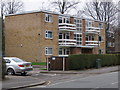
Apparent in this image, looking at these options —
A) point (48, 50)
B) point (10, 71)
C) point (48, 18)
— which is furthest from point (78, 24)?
point (10, 71)

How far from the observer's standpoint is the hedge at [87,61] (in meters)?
27.2

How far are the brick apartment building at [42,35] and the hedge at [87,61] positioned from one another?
701 cm

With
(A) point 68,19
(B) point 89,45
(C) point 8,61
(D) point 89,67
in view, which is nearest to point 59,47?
(A) point 68,19

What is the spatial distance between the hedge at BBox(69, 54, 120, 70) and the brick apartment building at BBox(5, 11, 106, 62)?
276 inches

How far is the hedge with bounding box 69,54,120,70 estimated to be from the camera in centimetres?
2723

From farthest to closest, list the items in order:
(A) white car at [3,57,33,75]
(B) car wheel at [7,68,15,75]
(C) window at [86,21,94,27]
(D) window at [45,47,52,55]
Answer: (C) window at [86,21,94,27] → (D) window at [45,47,52,55] → (B) car wheel at [7,68,15,75] → (A) white car at [3,57,33,75]

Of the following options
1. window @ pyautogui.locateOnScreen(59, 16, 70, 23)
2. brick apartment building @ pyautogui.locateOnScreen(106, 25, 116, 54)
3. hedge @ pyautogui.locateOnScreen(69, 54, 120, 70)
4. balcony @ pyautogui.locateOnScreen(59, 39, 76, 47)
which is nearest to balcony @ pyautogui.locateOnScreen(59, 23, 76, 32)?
window @ pyautogui.locateOnScreen(59, 16, 70, 23)

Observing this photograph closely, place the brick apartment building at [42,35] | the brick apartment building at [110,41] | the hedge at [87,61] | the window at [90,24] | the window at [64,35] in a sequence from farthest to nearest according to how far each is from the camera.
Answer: the brick apartment building at [110,41]
the window at [90,24]
the window at [64,35]
the brick apartment building at [42,35]
the hedge at [87,61]

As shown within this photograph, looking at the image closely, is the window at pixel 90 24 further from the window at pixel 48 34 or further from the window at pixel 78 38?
the window at pixel 48 34

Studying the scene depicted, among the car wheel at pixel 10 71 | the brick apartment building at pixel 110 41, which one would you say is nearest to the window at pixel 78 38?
the brick apartment building at pixel 110 41

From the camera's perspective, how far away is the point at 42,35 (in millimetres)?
39500

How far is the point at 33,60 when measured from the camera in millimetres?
39250

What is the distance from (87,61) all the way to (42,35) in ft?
41.0

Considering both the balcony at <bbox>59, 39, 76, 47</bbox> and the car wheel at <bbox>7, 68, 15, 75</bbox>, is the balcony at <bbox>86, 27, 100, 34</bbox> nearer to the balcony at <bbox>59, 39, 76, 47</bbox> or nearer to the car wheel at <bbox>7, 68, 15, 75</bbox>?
the balcony at <bbox>59, 39, 76, 47</bbox>
